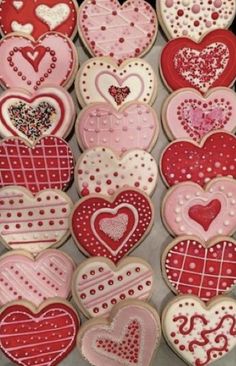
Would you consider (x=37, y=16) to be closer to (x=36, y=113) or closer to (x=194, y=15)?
(x=36, y=113)

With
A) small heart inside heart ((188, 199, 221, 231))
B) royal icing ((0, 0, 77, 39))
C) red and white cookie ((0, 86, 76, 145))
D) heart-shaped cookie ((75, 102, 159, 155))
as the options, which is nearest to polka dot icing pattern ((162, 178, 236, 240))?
small heart inside heart ((188, 199, 221, 231))

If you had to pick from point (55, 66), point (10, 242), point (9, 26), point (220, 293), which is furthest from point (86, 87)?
point (220, 293)

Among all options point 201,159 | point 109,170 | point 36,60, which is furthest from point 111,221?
point 36,60

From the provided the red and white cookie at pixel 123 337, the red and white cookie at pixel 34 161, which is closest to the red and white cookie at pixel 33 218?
the red and white cookie at pixel 34 161

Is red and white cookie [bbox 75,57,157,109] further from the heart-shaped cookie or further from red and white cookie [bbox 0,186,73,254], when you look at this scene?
red and white cookie [bbox 0,186,73,254]

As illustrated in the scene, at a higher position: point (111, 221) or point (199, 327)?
point (111, 221)

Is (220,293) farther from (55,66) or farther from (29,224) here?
(55,66)
